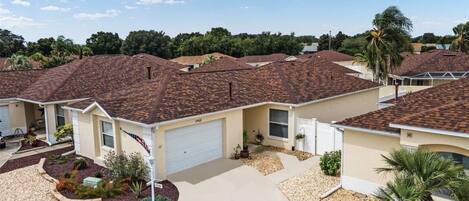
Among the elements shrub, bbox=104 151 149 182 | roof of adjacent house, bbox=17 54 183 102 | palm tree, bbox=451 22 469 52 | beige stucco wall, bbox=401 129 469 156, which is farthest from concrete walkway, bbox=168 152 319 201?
palm tree, bbox=451 22 469 52

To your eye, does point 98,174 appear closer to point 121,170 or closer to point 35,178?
point 121,170

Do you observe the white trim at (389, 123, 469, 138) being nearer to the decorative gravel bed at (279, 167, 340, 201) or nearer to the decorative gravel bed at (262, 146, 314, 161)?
the decorative gravel bed at (279, 167, 340, 201)

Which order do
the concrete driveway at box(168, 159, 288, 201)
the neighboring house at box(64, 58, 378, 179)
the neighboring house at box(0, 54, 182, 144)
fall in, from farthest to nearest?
the neighboring house at box(0, 54, 182, 144) < the neighboring house at box(64, 58, 378, 179) < the concrete driveway at box(168, 159, 288, 201)

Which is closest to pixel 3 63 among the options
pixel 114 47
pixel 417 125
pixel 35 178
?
pixel 114 47

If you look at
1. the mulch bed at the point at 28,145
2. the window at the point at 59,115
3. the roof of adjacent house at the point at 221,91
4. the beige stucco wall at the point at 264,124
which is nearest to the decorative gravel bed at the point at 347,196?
the beige stucco wall at the point at 264,124

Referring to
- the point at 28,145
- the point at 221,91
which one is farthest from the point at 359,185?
the point at 28,145
